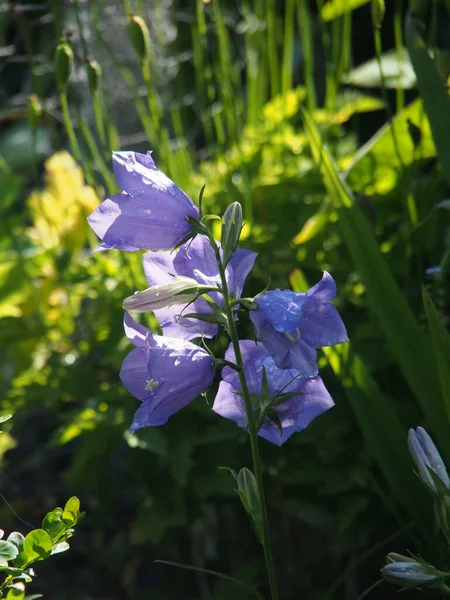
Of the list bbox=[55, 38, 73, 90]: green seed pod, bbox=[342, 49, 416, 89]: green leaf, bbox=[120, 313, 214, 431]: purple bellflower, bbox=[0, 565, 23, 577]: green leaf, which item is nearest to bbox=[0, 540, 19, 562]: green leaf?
bbox=[0, 565, 23, 577]: green leaf

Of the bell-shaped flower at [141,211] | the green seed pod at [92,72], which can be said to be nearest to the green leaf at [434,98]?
the green seed pod at [92,72]

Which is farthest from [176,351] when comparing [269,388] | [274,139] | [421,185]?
[274,139]

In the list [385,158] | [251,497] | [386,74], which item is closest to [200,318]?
[251,497]

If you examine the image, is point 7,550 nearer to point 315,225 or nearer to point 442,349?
point 442,349

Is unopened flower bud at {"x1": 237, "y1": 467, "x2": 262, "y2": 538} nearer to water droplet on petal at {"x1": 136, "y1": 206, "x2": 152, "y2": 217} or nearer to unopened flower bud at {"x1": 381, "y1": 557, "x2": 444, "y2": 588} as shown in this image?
unopened flower bud at {"x1": 381, "y1": 557, "x2": 444, "y2": 588}

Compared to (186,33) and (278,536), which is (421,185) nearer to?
(278,536)

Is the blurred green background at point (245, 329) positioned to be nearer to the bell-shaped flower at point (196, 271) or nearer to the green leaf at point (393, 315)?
the green leaf at point (393, 315)
